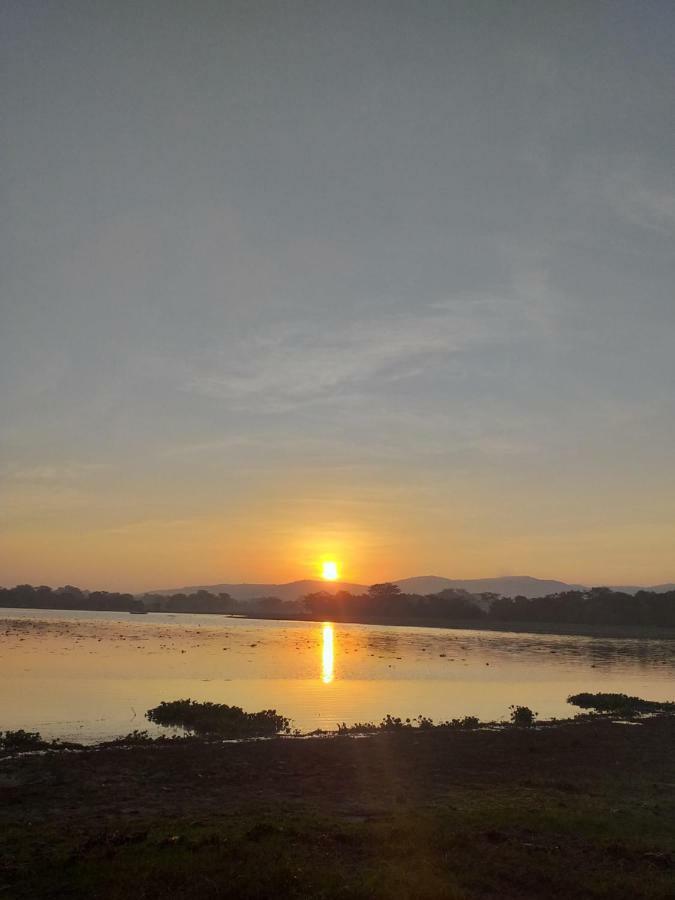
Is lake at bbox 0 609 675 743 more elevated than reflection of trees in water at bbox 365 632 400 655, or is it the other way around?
lake at bbox 0 609 675 743

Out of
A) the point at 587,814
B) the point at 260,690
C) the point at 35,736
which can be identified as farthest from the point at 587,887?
the point at 260,690

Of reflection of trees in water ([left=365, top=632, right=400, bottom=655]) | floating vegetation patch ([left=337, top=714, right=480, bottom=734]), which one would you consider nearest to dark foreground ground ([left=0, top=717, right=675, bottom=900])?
floating vegetation patch ([left=337, top=714, right=480, bottom=734])

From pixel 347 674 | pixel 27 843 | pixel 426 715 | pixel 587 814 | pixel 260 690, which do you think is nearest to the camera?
pixel 27 843

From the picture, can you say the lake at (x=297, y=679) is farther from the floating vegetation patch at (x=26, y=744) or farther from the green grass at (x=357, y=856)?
the green grass at (x=357, y=856)

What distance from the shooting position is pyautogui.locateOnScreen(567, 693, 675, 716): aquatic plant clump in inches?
1690

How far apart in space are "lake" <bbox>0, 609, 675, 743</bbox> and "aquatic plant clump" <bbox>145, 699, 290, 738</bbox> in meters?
1.11

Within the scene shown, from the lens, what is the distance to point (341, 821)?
1716cm

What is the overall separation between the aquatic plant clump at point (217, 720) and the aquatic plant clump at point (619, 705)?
20.4 meters

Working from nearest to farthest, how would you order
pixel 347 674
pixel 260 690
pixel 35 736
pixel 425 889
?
pixel 425 889
pixel 35 736
pixel 260 690
pixel 347 674

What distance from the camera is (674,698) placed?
52438 mm

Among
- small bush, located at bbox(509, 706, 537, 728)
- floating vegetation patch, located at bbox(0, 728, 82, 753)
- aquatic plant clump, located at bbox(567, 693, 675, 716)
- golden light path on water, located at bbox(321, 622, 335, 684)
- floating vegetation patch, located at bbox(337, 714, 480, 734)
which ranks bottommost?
golden light path on water, located at bbox(321, 622, 335, 684)

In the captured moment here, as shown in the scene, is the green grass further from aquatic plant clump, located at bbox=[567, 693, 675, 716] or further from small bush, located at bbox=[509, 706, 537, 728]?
aquatic plant clump, located at bbox=[567, 693, 675, 716]

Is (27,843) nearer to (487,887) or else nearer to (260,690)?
(487,887)

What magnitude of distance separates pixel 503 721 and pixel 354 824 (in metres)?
23.7
